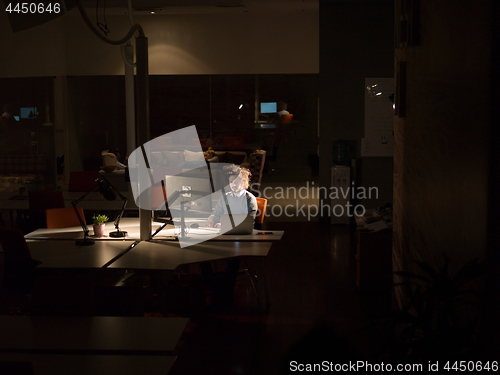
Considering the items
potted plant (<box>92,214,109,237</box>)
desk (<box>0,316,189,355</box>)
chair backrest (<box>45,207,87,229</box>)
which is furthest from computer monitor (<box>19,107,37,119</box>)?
desk (<box>0,316,189,355</box>)

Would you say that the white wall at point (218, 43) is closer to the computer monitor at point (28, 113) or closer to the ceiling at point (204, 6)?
the ceiling at point (204, 6)

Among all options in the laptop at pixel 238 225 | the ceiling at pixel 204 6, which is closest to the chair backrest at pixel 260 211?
the laptop at pixel 238 225

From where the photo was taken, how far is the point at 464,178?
2059mm

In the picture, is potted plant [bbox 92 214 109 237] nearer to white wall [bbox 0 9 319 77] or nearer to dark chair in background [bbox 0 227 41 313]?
dark chair in background [bbox 0 227 41 313]

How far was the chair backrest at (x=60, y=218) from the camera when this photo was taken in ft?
16.3

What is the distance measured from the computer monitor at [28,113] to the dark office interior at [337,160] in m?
0.07

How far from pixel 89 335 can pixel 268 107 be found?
28.5ft

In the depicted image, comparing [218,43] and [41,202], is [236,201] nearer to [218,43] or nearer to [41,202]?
[41,202]

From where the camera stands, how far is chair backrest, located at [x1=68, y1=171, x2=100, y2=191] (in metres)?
6.91

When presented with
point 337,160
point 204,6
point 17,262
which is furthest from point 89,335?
point 204,6

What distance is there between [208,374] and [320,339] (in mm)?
1500

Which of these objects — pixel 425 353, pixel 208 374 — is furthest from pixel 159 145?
pixel 425 353

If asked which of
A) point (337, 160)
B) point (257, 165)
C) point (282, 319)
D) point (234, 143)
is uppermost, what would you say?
point (234, 143)

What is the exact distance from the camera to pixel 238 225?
4480mm
